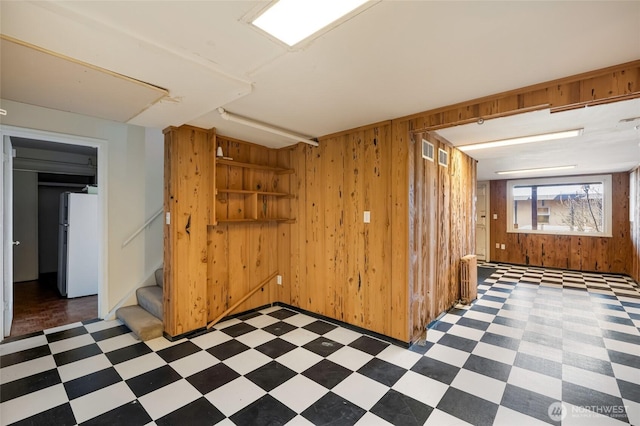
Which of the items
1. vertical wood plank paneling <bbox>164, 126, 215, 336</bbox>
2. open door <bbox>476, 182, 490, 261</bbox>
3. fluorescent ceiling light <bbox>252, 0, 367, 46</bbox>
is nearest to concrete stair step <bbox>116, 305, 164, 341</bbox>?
vertical wood plank paneling <bbox>164, 126, 215, 336</bbox>

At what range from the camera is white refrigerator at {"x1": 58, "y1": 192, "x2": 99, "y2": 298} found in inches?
165

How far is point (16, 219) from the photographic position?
Answer: 5.18 m

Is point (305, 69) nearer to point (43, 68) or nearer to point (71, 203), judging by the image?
point (43, 68)

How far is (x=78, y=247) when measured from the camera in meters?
4.28

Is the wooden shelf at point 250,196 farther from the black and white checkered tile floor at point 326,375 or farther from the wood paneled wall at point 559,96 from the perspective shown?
the wood paneled wall at point 559,96

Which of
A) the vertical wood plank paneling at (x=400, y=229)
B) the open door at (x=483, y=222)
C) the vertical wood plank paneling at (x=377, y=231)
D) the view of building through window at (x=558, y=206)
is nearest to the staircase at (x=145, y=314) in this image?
the vertical wood plank paneling at (x=377, y=231)

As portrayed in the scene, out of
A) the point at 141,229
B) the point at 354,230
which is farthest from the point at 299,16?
the point at 141,229

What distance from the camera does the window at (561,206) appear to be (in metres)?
6.25

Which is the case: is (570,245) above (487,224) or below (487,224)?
below

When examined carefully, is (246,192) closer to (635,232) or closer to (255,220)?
(255,220)

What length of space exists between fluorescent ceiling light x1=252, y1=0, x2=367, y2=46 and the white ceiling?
60 mm

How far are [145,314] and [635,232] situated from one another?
8.46 metres

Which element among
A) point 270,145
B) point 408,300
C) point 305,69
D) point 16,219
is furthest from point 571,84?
point 16,219

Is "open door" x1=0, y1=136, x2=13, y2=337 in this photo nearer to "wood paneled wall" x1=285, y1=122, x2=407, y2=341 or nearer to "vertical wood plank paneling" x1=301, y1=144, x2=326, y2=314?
"wood paneled wall" x1=285, y1=122, x2=407, y2=341
